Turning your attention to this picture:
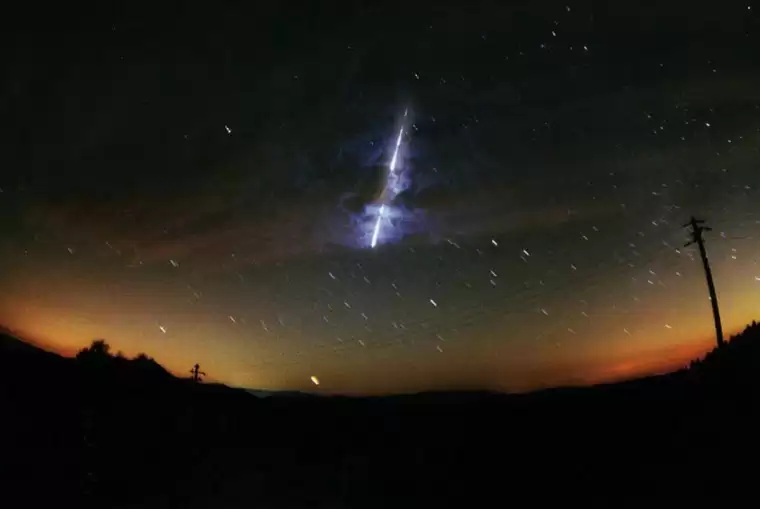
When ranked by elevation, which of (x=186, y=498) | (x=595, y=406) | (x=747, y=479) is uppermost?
(x=595, y=406)

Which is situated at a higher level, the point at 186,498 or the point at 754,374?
the point at 754,374

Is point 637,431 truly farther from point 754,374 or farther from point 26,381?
point 26,381

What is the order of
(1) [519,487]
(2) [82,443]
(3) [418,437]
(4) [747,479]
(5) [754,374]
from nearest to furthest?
1. (4) [747,479]
2. (1) [519,487]
3. (5) [754,374]
4. (2) [82,443]
5. (3) [418,437]

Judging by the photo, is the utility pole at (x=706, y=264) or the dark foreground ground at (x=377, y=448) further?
the utility pole at (x=706, y=264)

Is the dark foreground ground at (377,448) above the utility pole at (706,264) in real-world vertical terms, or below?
below

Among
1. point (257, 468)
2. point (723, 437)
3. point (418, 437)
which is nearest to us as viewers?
point (723, 437)

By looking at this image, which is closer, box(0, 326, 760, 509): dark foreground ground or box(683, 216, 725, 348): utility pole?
box(0, 326, 760, 509): dark foreground ground

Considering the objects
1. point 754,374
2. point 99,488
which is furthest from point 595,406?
point 99,488

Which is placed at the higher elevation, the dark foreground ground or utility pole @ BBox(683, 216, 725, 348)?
utility pole @ BBox(683, 216, 725, 348)
